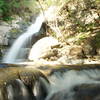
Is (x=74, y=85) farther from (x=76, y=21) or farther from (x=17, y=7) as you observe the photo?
(x=17, y=7)

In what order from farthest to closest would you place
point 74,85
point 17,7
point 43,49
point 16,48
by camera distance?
point 17,7, point 16,48, point 43,49, point 74,85

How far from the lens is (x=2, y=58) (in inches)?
505

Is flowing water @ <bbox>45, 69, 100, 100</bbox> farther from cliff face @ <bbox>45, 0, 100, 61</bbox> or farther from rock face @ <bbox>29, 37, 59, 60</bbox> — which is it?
cliff face @ <bbox>45, 0, 100, 61</bbox>

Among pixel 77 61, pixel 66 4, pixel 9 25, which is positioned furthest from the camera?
pixel 9 25

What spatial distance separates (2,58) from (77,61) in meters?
4.52

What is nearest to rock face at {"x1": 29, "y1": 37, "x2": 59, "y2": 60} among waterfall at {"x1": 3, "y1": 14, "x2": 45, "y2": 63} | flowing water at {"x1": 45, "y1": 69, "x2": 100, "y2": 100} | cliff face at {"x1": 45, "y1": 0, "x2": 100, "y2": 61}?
cliff face at {"x1": 45, "y1": 0, "x2": 100, "y2": 61}

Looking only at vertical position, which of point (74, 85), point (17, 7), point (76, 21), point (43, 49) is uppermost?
point (17, 7)

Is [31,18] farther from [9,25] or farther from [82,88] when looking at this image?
[82,88]

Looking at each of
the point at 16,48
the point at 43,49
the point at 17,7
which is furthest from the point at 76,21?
the point at 16,48

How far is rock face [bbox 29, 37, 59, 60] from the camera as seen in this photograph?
37.1 ft

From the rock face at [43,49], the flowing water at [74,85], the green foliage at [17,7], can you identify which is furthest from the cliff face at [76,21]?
the flowing water at [74,85]

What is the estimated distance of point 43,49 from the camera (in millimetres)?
11898

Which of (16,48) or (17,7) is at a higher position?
(17,7)

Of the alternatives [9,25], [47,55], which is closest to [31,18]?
[9,25]
